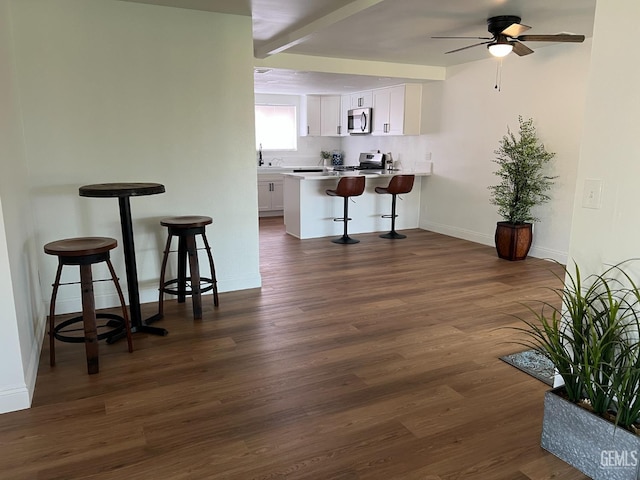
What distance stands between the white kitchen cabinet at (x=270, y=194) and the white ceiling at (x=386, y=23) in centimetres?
279

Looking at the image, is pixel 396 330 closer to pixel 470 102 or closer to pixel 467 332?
pixel 467 332

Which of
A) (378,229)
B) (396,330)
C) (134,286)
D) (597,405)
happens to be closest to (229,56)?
(134,286)

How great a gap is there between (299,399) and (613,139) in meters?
1.92

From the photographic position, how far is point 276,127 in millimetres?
9461

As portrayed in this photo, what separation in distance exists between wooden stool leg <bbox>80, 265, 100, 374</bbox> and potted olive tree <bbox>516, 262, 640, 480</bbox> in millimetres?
2346

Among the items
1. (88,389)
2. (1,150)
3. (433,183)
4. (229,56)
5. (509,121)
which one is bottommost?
(88,389)

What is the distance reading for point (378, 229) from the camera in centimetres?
726

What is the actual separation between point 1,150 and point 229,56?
2.02 m

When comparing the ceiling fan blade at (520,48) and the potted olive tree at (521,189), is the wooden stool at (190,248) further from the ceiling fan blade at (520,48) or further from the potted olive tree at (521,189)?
the potted olive tree at (521,189)

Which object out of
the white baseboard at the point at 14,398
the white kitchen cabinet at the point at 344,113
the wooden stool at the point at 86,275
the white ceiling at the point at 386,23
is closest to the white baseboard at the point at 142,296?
the wooden stool at the point at 86,275

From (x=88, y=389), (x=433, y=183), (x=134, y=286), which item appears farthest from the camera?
(x=433, y=183)

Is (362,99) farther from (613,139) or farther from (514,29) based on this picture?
(613,139)

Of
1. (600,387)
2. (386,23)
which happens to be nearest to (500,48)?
(386,23)

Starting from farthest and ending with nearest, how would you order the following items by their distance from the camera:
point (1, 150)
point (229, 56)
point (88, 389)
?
point (229, 56) → point (88, 389) → point (1, 150)
